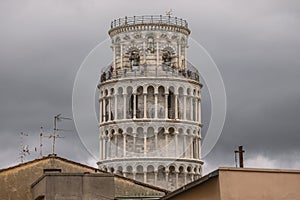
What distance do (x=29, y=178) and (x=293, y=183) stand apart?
14135mm

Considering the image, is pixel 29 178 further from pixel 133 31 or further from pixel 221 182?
pixel 133 31

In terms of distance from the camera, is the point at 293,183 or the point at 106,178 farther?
the point at 106,178

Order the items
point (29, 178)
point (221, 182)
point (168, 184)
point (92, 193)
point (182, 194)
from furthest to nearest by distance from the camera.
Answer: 1. point (168, 184)
2. point (29, 178)
3. point (92, 193)
4. point (182, 194)
5. point (221, 182)

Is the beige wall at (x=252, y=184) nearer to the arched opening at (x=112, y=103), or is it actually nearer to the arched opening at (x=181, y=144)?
the arched opening at (x=181, y=144)

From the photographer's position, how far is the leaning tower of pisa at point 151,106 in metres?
82.6

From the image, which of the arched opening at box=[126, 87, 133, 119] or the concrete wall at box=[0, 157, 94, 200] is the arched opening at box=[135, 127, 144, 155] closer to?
the arched opening at box=[126, 87, 133, 119]

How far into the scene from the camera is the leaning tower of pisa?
82.6 m

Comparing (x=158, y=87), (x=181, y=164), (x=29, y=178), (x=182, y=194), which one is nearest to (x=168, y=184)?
(x=181, y=164)

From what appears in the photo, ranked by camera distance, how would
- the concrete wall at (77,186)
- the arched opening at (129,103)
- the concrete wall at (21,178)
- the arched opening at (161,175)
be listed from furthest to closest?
the arched opening at (129,103) < the arched opening at (161,175) < the concrete wall at (21,178) < the concrete wall at (77,186)

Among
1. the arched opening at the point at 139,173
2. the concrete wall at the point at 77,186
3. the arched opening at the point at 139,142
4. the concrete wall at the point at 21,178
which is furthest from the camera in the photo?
the arched opening at the point at 139,142

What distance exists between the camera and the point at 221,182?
25469mm

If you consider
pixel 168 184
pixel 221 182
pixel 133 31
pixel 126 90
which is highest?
pixel 133 31

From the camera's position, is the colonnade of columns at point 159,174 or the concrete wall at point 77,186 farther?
the colonnade of columns at point 159,174

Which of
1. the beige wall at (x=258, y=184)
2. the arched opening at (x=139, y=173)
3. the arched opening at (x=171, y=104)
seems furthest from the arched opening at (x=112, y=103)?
the beige wall at (x=258, y=184)
